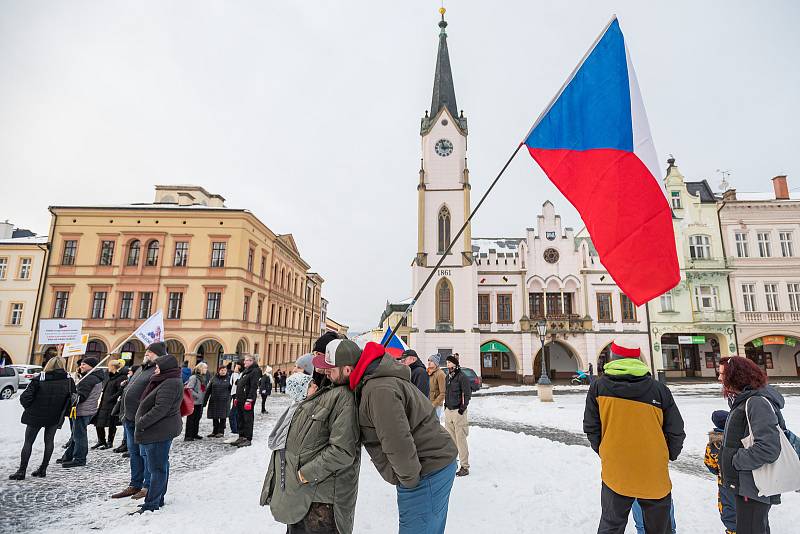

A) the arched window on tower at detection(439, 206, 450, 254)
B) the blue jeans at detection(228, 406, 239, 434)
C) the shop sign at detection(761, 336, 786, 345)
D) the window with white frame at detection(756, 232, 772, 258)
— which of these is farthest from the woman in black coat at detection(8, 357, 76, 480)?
the window with white frame at detection(756, 232, 772, 258)

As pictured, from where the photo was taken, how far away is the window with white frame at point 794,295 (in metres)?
28.9

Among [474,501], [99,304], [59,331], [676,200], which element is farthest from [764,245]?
[99,304]

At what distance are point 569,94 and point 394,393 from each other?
14.6ft

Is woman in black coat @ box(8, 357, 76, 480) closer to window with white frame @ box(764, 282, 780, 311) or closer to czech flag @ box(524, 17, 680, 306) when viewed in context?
czech flag @ box(524, 17, 680, 306)

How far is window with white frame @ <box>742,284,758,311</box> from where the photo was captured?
2956cm

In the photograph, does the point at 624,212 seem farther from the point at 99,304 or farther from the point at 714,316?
the point at 99,304

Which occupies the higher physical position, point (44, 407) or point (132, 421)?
point (44, 407)

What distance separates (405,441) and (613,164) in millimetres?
4054

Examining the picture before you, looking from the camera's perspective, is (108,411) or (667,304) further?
(667,304)

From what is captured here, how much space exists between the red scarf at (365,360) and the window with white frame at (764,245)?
38.0 m

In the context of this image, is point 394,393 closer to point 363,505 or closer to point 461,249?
point 363,505

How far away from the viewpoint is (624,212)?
4711 mm

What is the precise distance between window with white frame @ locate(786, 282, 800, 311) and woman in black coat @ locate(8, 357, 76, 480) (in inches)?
1581

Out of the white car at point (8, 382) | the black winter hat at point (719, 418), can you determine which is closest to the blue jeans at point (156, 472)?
the black winter hat at point (719, 418)
